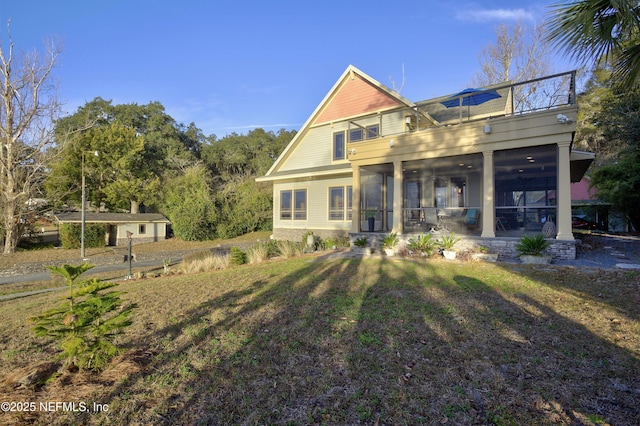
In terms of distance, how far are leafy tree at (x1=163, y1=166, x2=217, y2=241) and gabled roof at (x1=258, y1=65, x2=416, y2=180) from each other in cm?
1030

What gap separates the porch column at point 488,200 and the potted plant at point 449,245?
0.89 m

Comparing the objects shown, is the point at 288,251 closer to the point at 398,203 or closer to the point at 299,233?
the point at 398,203

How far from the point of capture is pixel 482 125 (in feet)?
32.8

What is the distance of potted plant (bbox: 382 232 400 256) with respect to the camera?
10672 mm

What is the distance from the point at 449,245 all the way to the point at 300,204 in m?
9.73

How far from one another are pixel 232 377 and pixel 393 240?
8.29m

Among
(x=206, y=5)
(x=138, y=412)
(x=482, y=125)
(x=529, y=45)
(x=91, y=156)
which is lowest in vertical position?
(x=138, y=412)

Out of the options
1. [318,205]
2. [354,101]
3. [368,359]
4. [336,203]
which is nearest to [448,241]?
[368,359]

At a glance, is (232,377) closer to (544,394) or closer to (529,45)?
(544,394)

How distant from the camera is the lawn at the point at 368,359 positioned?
264 centimetres

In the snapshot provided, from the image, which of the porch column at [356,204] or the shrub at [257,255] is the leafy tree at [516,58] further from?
the shrub at [257,255]

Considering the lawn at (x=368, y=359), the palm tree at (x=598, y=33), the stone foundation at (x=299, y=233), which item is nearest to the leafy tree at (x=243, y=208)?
the stone foundation at (x=299, y=233)

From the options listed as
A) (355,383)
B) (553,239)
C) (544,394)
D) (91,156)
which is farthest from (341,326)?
(91,156)

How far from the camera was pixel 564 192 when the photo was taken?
8828 millimetres
